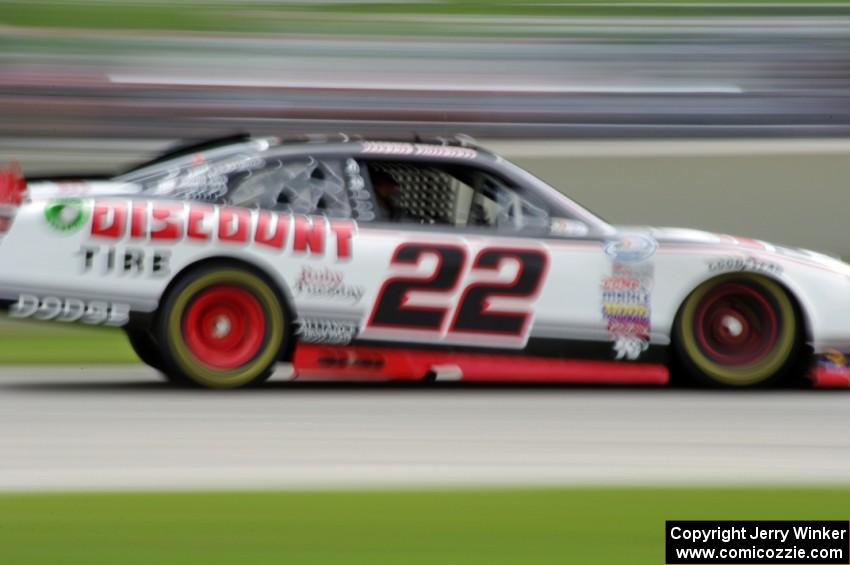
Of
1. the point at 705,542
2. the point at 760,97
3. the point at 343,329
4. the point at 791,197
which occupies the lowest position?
the point at 705,542

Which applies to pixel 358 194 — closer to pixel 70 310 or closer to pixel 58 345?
pixel 70 310

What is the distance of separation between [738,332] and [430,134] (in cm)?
702

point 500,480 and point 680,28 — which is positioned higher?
point 680,28

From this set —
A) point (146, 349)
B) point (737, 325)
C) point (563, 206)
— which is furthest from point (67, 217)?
point (737, 325)

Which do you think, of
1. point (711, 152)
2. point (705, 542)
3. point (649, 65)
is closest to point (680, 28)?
point (649, 65)

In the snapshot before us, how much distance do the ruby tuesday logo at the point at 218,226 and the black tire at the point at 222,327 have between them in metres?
0.19

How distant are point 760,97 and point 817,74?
687 millimetres

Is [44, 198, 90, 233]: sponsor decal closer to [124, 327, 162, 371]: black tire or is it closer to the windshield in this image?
[124, 327, 162, 371]: black tire

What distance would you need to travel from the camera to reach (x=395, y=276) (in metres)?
8.66

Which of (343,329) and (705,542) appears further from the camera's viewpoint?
(343,329)

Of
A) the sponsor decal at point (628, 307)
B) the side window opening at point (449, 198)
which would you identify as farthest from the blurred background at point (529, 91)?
the sponsor decal at point (628, 307)

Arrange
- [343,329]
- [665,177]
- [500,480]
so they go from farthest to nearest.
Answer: [665,177], [343,329], [500,480]

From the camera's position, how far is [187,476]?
6.21m

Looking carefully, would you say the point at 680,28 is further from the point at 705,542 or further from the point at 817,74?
the point at 705,542
